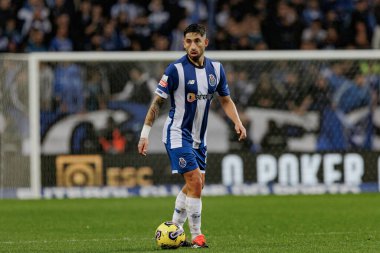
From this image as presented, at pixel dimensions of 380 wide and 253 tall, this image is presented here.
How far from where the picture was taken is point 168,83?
9.79 meters

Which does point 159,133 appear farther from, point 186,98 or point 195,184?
point 195,184

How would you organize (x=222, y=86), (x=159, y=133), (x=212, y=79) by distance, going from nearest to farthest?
(x=212, y=79), (x=222, y=86), (x=159, y=133)

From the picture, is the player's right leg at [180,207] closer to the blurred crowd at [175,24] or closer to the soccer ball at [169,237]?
the soccer ball at [169,237]

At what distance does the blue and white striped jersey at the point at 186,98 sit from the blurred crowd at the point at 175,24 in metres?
11.6

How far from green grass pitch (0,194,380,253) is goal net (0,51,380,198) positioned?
62 centimetres

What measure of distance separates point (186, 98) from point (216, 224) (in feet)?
11.9

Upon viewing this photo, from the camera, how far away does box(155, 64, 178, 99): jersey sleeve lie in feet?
32.0

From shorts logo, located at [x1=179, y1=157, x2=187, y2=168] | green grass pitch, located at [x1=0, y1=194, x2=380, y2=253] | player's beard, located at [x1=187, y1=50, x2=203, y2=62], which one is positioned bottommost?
green grass pitch, located at [x1=0, y1=194, x2=380, y2=253]

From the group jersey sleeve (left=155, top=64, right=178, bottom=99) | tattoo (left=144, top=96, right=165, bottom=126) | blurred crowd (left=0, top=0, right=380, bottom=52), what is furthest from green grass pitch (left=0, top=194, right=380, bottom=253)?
blurred crowd (left=0, top=0, right=380, bottom=52)

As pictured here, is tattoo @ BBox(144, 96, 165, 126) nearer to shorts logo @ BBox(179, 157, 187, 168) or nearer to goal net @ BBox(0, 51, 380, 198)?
shorts logo @ BBox(179, 157, 187, 168)

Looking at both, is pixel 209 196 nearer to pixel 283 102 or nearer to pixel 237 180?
pixel 237 180

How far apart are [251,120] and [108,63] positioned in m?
2.84

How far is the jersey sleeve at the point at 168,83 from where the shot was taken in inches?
384

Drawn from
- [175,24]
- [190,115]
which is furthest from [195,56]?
[175,24]
